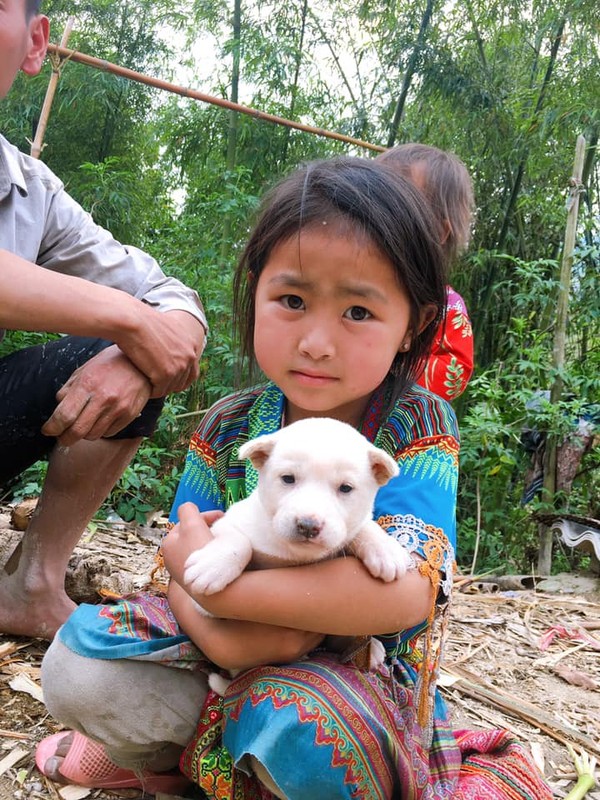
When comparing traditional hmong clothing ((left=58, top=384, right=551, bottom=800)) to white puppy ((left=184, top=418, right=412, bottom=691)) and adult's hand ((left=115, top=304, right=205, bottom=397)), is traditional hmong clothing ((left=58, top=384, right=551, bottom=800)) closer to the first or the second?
white puppy ((left=184, top=418, right=412, bottom=691))

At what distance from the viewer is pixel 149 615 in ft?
5.68

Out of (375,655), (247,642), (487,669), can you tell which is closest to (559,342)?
(487,669)

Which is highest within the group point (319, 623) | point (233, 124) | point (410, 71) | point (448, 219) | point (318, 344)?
point (410, 71)

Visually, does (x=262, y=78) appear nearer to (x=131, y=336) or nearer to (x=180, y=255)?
(x=180, y=255)

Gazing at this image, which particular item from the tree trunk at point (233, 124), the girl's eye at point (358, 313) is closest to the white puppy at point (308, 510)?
the girl's eye at point (358, 313)

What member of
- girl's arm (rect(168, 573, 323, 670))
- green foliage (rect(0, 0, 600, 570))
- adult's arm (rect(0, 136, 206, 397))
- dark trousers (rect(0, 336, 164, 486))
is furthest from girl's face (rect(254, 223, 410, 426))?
green foliage (rect(0, 0, 600, 570))

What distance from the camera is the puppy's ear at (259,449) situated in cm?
149

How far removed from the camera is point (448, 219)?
3.15 metres

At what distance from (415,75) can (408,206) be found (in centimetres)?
522

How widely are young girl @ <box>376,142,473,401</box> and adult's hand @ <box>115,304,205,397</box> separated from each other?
1.21 meters

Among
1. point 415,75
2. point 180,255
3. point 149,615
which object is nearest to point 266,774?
point 149,615

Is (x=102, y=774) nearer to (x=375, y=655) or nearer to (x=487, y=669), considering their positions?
(x=375, y=655)

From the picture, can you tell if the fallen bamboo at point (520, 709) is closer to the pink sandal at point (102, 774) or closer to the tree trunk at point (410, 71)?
the pink sandal at point (102, 774)

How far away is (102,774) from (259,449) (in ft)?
3.06
